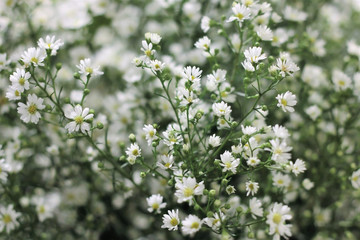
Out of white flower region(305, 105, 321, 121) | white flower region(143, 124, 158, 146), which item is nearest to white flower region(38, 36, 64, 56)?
white flower region(143, 124, 158, 146)

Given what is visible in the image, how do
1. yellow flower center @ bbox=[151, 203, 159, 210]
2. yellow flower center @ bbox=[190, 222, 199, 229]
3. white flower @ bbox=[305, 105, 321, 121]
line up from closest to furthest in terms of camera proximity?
yellow flower center @ bbox=[190, 222, 199, 229], yellow flower center @ bbox=[151, 203, 159, 210], white flower @ bbox=[305, 105, 321, 121]

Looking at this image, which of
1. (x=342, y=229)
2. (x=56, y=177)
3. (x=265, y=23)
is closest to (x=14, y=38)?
(x=56, y=177)

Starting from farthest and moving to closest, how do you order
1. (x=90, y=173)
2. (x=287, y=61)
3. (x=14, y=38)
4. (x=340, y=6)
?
(x=340, y=6)
(x=14, y=38)
(x=90, y=173)
(x=287, y=61)

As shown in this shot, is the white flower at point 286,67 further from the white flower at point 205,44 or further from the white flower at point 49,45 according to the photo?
the white flower at point 49,45

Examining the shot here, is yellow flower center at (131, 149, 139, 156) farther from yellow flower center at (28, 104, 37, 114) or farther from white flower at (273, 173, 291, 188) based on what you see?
white flower at (273, 173, 291, 188)

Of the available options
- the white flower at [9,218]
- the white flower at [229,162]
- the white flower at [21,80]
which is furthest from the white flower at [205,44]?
the white flower at [9,218]

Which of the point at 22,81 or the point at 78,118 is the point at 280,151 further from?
the point at 22,81

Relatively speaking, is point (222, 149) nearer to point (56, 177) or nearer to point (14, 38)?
point (56, 177)

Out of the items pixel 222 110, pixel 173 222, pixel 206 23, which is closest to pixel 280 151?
pixel 222 110

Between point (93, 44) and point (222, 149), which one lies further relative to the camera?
point (93, 44)
